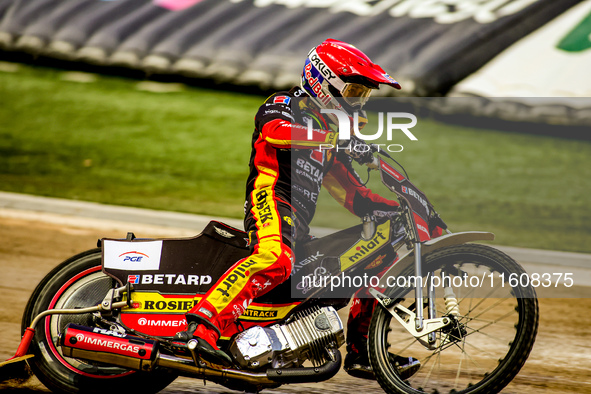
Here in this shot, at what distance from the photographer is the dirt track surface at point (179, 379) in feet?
15.5

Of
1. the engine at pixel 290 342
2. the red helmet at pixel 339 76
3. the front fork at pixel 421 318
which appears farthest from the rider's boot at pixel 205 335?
the red helmet at pixel 339 76

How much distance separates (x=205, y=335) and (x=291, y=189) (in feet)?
3.23

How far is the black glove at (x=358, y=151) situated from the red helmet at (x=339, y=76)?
0.30 m

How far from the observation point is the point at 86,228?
843 centimetres

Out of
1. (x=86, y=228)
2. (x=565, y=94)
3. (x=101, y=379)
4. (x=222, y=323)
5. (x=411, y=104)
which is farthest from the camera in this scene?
(x=411, y=104)

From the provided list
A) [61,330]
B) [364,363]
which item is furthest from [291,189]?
[61,330]

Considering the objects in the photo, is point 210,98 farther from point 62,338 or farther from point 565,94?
point 62,338

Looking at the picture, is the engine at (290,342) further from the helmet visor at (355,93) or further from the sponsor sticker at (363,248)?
the helmet visor at (355,93)

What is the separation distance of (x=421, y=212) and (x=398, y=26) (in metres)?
10.9

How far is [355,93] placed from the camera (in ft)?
13.8

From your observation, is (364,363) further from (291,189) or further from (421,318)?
(291,189)

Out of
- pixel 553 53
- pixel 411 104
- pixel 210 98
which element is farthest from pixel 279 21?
pixel 553 53

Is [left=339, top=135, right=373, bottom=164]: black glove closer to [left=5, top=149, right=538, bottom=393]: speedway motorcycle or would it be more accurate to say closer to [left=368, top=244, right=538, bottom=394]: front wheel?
[left=5, top=149, right=538, bottom=393]: speedway motorcycle

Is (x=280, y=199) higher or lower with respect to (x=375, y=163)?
lower
